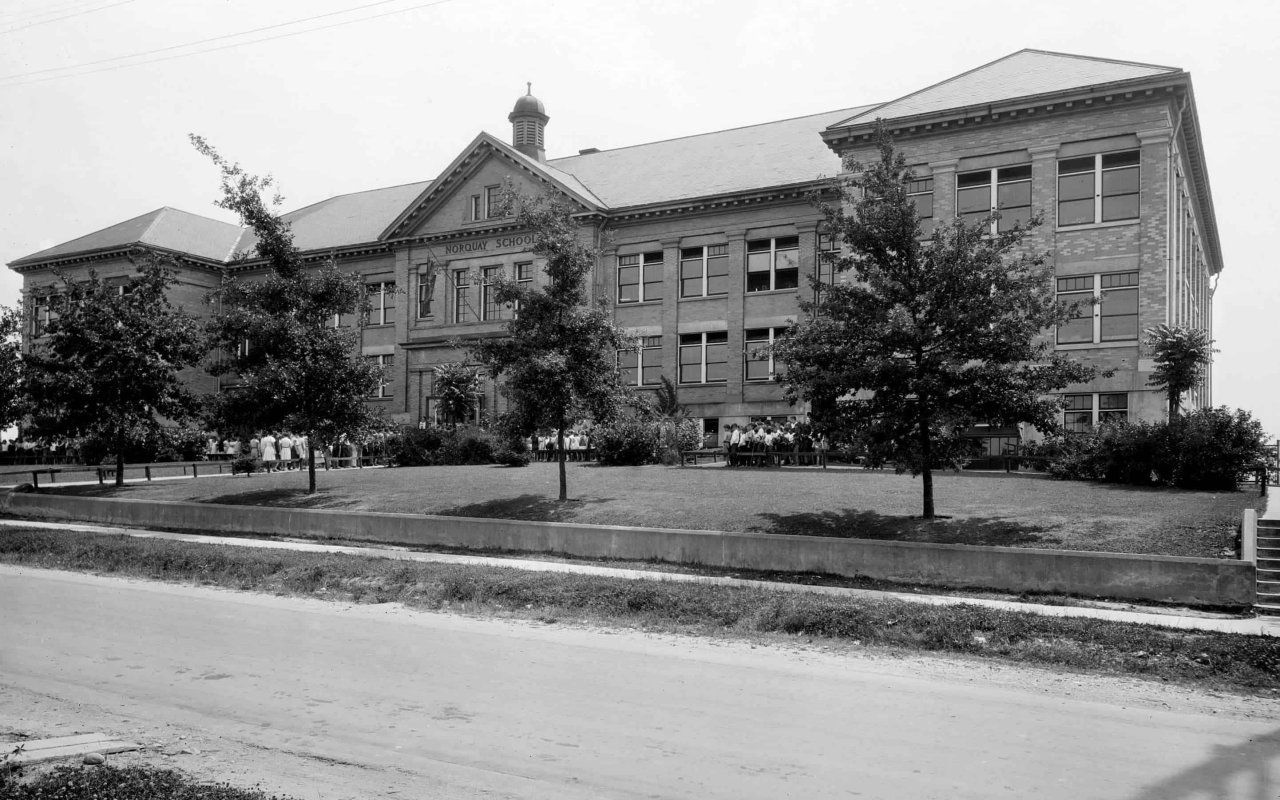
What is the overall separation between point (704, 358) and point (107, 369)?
23.8 metres

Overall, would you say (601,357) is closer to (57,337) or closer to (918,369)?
(918,369)

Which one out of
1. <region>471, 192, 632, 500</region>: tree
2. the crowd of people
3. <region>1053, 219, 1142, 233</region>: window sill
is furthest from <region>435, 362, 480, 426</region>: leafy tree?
<region>1053, 219, 1142, 233</region>: window sill

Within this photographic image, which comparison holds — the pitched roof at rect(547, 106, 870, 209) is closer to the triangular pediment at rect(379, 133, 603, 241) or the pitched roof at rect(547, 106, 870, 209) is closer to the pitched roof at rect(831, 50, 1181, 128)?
the triangular pediment at rect(379, 133, 603, 241)

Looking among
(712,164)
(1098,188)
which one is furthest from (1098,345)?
(712,164)

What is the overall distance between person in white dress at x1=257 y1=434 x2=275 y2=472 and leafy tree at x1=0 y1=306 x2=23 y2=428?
7690 mm

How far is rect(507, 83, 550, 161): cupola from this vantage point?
177 ft

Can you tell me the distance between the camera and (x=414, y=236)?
5056 centimetres

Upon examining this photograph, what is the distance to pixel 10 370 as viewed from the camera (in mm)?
30328

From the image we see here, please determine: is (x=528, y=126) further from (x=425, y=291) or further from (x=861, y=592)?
(x=861, y=592)

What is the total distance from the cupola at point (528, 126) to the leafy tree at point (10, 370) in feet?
91.6

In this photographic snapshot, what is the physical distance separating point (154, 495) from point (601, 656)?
22.7m

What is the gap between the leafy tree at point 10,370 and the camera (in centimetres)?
3017

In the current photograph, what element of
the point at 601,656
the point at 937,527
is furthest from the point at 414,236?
the point at 601,656

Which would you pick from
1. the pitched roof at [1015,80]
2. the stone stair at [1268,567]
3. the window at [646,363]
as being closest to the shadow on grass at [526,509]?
the stone stair at [1268,567]
